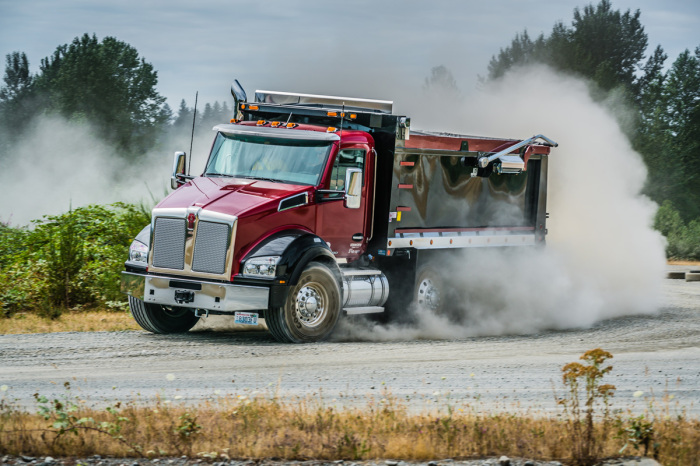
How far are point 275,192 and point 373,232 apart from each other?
244 cm

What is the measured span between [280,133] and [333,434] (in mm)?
7081

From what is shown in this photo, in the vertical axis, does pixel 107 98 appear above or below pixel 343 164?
above

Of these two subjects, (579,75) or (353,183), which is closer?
(353,183)

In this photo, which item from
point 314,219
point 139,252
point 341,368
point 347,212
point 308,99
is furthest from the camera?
point 308,99

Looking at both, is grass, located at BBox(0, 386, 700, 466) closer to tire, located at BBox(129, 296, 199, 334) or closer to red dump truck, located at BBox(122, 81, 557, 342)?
red dump truck, located at BBox(122, 81, 557, 342)

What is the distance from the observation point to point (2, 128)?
8944cm

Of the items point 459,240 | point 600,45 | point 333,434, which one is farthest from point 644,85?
point 333,434

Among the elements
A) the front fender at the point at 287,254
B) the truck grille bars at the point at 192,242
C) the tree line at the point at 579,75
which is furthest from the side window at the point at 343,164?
the tree line at the point at 579,75

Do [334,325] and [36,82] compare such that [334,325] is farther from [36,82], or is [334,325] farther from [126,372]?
[36,82]

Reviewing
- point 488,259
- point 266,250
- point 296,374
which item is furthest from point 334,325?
point 488,259

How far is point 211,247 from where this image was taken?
12258mm

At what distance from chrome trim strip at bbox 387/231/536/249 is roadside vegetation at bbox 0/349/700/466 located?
23.5ft

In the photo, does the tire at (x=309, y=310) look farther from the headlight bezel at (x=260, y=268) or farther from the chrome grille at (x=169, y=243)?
the chrome grille at (x=169, y=243)

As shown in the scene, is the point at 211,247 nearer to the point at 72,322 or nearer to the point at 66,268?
the point at 72,322
